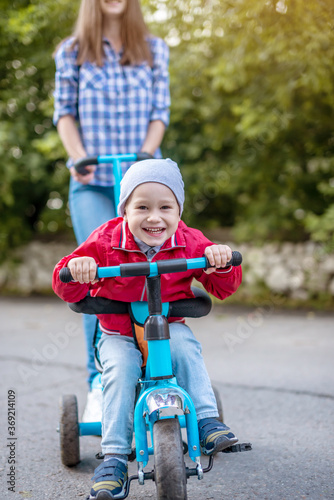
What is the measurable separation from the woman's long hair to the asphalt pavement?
196cm

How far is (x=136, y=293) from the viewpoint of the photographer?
84.4 inches

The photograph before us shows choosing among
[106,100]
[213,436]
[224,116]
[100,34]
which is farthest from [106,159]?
[224,116]

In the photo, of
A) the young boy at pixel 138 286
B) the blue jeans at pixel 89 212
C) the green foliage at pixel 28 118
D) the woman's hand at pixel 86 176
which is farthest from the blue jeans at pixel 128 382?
the green foliage at pixel 28 118

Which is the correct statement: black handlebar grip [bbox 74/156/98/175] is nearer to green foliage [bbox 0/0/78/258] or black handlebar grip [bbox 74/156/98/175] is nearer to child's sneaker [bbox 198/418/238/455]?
child's sneaker [bbox 198/418/238/455]

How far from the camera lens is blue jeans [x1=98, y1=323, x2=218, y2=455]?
76.9 inches

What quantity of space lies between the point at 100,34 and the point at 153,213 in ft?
4.54

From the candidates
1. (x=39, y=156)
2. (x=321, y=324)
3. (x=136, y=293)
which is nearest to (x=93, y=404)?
(x=136, y=293)

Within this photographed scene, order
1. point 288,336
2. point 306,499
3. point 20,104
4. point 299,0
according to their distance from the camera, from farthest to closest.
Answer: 1. point 20,104
2. point 288,336
3. point 299,0
4. point 306,499

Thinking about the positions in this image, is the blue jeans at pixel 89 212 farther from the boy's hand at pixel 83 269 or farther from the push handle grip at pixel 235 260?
the push handle grip at pixel 235 260

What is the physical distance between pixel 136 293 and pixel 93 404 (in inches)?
27.8

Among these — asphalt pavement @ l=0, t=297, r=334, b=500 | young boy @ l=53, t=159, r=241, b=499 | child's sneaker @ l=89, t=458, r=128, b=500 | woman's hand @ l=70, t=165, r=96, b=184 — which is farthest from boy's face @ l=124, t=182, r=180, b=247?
asphalt pavement @ l=0, t=297, r=334, b=500

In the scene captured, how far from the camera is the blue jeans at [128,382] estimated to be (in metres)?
1.95

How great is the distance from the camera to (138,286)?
2139 millimetres

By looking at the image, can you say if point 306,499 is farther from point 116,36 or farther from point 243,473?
point 116,36
